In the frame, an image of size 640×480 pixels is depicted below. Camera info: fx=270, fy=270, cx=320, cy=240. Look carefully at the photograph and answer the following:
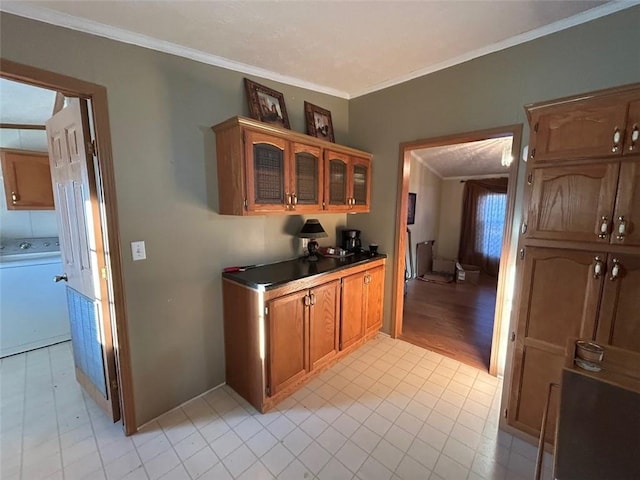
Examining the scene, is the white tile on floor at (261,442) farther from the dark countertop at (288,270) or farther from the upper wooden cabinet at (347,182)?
the upper wooden cabinet at (347,182)

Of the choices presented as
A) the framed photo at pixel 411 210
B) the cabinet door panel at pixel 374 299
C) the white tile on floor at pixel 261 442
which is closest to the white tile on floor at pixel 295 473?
the white tile on floor at pixel 261 442

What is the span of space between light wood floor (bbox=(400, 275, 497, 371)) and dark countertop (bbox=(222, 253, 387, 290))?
3.58 feet

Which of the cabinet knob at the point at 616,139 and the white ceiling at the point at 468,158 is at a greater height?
the white ceiling at the point at 468,158

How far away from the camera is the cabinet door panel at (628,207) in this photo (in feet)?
4.12

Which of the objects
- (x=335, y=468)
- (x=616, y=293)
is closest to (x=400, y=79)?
(x=616, y=293)

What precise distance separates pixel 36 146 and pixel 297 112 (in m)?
3.03

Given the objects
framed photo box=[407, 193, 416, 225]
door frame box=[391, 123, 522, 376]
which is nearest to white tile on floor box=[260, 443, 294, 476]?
door frame box=[391, 123, 522, 376]

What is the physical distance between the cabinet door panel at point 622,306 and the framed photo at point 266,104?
7.78ft

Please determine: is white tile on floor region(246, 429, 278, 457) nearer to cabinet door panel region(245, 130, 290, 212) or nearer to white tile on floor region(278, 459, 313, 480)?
white tile on floor region(278, 459, 313, 480)

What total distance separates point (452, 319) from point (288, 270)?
2.41m

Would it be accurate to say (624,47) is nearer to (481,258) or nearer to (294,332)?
(294,332)

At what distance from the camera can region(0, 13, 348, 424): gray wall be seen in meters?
1.54

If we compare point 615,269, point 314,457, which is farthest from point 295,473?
point 615,269

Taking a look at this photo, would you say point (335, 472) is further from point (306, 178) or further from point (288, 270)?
point (306, 178)
